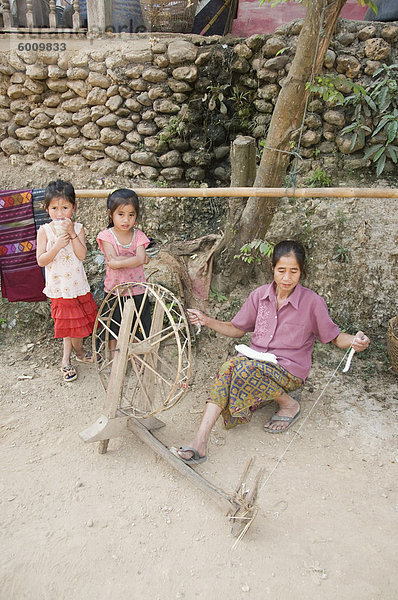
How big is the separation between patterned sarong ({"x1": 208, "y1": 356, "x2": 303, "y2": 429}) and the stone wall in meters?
2.97

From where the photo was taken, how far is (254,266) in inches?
164

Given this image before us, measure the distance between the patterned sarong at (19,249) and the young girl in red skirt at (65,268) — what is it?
1.12 feet

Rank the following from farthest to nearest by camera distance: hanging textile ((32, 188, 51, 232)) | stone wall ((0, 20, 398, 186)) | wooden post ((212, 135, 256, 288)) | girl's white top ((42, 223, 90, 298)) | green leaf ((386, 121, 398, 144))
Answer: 1. stone wall ((0, 20, 398, 186))
2. green leaf ((386, 121, 398, 144))
3. wooden post ((212, 135, 256, 288))
4. hanging textile ((32, 188, 51, 232))
5. girl's white top ((42, 223, 90, 298))

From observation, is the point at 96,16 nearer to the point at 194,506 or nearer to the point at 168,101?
the point at 168,101

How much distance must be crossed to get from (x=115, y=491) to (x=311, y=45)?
323 centimetres

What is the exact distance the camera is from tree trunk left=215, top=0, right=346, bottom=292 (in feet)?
9.72

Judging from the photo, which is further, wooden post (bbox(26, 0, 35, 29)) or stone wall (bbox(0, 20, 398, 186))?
wooden post (bbox(26, 0, 35, 29))

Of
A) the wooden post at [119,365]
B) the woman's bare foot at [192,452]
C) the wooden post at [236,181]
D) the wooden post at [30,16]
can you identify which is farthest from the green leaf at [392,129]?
the wooden post at [30,16]

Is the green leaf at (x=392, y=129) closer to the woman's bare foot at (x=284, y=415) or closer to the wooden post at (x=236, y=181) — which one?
the wooden post at (x=236, y=181)

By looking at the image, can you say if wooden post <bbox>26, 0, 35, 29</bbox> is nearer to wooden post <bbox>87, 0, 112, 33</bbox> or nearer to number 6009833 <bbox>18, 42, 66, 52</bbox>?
number 6009833 <bbox>18, 42, 66, 52</bbox>

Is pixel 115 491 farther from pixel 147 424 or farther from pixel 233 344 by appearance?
pixel 233 344

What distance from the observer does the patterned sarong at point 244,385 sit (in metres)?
2.65

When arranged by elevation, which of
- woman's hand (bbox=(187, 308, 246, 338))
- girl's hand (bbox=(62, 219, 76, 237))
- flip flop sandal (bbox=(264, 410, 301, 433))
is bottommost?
flip flop sandal (bbox=(264, 410, 301, 433))

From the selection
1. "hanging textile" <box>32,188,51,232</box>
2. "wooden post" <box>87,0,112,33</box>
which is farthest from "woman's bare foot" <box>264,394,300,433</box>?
"wooden post" <box>87,0,112,33</box>
